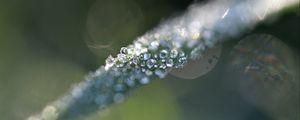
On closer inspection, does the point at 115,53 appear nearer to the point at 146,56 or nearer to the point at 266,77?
the point at 266,77

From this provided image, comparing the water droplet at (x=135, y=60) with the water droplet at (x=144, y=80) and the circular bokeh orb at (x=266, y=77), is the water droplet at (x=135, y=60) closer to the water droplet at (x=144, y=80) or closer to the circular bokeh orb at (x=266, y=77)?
the water droplet at (x=144, y=80)

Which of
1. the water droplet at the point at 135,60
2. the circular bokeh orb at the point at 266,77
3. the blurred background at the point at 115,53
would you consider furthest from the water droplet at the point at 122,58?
the circular bokeh orb at the point at 266,77

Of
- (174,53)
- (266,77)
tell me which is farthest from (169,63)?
(266,77)

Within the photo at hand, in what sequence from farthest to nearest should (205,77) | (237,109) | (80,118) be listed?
(205,77)
(237,109)
(80,118)

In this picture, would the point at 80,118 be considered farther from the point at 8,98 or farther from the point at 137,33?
the point at 137,33

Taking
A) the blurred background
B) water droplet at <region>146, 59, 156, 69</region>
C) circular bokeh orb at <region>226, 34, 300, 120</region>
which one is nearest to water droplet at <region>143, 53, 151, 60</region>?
water droplet at <region>146, 59, 156, 69</region>

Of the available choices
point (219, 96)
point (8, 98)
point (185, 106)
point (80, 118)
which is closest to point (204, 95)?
point (219, 96)

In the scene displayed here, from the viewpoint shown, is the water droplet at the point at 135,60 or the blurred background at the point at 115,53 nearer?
the water droplet at the point at 135,60
